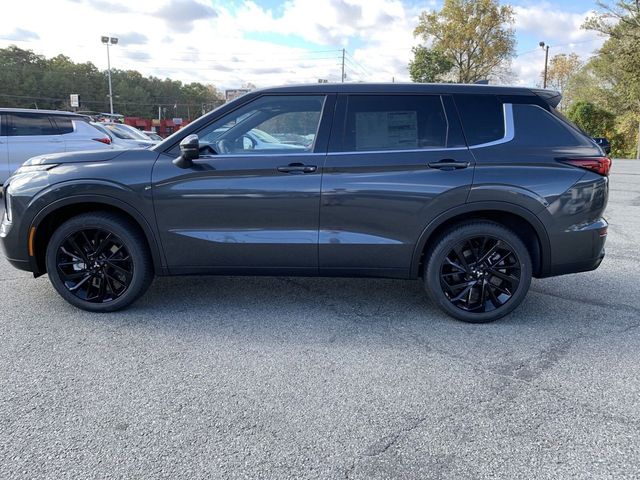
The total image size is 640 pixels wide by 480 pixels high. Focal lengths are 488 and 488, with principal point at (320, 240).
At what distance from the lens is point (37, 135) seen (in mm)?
10023

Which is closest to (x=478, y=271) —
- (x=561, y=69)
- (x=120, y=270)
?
(x=120, y=270)

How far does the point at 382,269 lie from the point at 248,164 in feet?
4.37

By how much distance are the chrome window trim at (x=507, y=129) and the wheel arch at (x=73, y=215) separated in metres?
2.63

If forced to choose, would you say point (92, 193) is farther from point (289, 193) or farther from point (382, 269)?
point (382, 269)

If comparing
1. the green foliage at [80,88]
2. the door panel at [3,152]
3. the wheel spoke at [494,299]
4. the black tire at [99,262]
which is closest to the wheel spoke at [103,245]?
the black tire at [99,262]

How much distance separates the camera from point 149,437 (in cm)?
246

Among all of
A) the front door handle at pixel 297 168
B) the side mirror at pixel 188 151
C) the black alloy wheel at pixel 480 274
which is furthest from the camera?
the black alloy wheel at pixel 480 274

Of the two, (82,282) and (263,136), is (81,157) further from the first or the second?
(263,136)

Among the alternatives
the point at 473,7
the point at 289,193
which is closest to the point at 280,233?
the point at 289,193

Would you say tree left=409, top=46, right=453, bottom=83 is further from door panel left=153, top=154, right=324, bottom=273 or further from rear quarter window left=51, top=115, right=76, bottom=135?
door panel left=153, top=154, right=324, bottom=273

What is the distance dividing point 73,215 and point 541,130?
3822 mm

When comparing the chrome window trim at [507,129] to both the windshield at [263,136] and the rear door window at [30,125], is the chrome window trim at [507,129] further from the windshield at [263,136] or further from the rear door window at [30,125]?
the rear door window at [30,125]

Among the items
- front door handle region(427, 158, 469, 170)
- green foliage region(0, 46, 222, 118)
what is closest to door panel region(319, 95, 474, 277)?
front door handle region(427, 158, 469, 170)

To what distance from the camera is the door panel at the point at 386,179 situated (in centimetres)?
373
